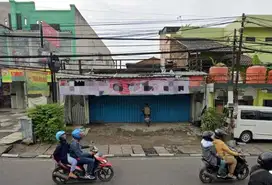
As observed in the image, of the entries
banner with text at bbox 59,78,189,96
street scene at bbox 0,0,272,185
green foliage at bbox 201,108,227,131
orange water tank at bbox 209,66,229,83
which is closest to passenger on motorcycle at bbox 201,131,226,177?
street scene at bbox 0,0,272,185

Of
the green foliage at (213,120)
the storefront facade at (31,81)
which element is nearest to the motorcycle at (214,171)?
the green foliage at (213,120)

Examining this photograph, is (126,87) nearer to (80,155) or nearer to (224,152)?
(80,155)

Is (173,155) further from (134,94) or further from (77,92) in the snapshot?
(77,92)

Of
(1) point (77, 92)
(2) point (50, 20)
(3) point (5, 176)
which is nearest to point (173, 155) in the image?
(3) point (5, 176)

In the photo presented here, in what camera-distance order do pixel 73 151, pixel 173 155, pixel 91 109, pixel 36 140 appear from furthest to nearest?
pixel 91 109 → pixel 36 140 → pixel 173 155 → pixel 73 151

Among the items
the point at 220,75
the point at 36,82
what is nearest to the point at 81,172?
the point at 220,75

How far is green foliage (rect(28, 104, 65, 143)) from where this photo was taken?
30.8ft

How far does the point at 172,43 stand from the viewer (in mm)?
23547

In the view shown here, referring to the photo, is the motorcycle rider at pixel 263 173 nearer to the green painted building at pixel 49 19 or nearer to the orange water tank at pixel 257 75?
the orange water tank at pixel 257 75

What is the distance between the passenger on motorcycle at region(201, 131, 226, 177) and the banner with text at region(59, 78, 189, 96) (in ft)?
25.4

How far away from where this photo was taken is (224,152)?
548 cm

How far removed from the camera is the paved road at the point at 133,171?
5836 mm

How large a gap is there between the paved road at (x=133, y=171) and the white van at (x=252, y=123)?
271cm

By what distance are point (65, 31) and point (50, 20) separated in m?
2.74
